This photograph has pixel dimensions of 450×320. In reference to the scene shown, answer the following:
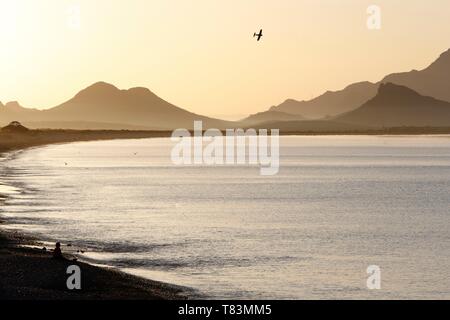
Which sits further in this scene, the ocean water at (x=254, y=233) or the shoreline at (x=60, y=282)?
the ocean water at (x=254, y=233)

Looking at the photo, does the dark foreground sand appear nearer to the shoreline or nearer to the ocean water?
the shoreline

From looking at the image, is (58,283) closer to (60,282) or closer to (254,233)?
(60,282)

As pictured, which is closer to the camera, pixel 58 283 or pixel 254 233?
pixel 58 283

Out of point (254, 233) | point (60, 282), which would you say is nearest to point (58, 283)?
point (60, 282)

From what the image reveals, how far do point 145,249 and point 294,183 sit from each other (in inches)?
2474

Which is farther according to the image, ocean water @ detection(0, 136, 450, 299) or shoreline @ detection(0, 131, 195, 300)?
ocean water @ detection(0, 136, 450, 299)

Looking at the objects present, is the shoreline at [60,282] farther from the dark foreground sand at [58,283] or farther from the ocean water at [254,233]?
the ocean water at [254,233]

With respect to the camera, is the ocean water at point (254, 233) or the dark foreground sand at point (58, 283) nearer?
the dark foreground sand at point (58, 283)

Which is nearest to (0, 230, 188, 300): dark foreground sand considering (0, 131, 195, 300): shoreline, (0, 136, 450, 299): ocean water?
(0, 131, 195, 300): shoreline

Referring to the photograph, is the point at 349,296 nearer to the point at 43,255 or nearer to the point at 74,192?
the point at 43,255

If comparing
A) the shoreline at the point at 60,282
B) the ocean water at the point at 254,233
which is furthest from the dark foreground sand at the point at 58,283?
the ocean water at the point at 254,233

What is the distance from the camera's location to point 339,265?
3653 centimetres

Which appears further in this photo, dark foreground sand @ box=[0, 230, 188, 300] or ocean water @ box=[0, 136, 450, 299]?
ocean water @ box=[0, 136, 450, 299]

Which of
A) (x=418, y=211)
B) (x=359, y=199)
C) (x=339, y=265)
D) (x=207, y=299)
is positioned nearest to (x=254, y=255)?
(x=339, y=265)
